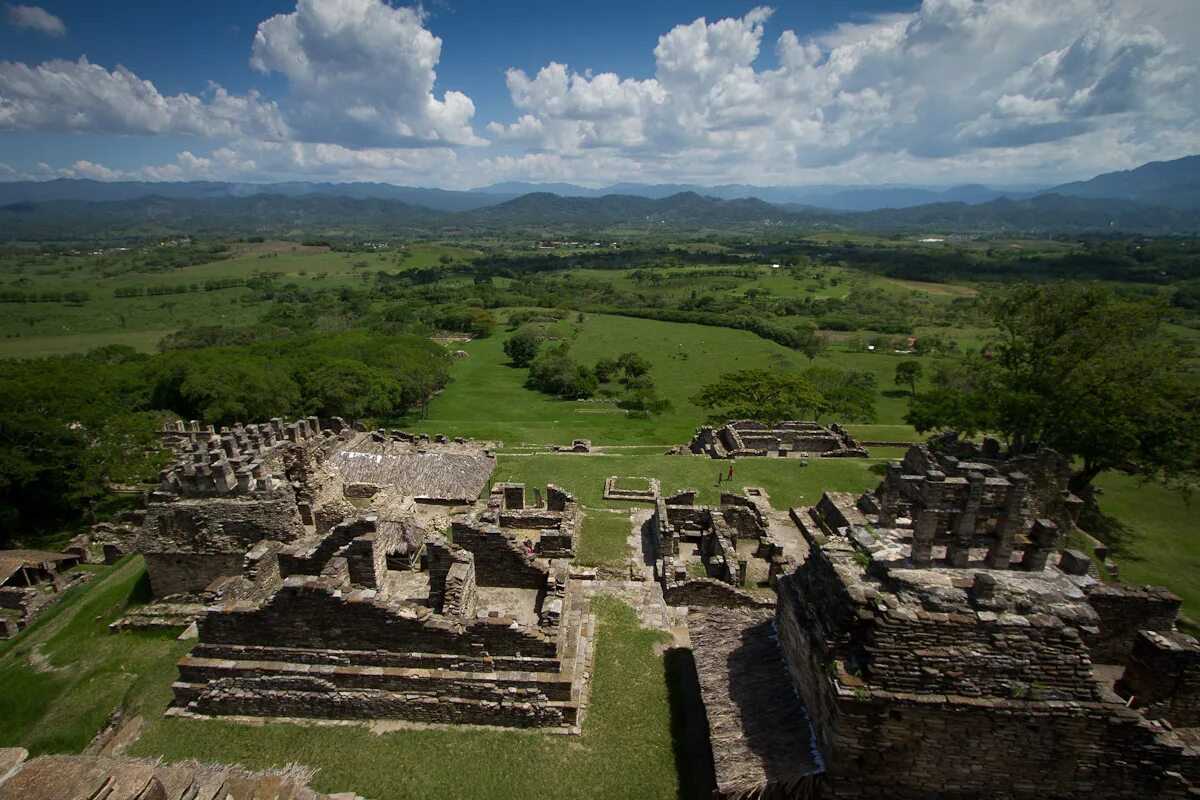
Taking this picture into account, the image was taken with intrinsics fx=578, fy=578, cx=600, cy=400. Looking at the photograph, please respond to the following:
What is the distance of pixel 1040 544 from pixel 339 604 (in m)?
13.2

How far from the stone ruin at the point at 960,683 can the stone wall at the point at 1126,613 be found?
1.03m

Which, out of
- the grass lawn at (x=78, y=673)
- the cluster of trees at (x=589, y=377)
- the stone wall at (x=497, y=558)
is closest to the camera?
the grass lawn at (x=78, y=673)

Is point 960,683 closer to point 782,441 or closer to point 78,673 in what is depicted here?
point 78,673

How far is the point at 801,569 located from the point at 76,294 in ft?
619

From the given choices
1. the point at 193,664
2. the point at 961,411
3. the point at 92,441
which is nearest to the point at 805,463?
the point at 961,411

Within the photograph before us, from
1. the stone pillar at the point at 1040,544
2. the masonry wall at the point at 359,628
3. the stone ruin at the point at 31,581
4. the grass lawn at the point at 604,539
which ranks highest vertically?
the stone pillar at the point at 1040,544

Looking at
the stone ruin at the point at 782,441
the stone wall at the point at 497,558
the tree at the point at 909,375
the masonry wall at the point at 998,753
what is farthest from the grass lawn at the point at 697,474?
the tree at the point at 909,375

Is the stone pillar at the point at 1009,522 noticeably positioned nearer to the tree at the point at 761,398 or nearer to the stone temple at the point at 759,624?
the stone temple at the point at 759,624

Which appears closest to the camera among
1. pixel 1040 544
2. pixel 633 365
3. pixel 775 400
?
pixel 1040 544

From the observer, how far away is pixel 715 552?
64.6 ft

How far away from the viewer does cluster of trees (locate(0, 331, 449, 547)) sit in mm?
27469

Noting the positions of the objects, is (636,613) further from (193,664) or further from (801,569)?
(193,664)

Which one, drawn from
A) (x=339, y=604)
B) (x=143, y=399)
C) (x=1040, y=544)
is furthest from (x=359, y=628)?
(x=143, y=399)

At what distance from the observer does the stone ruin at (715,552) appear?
17094mm
